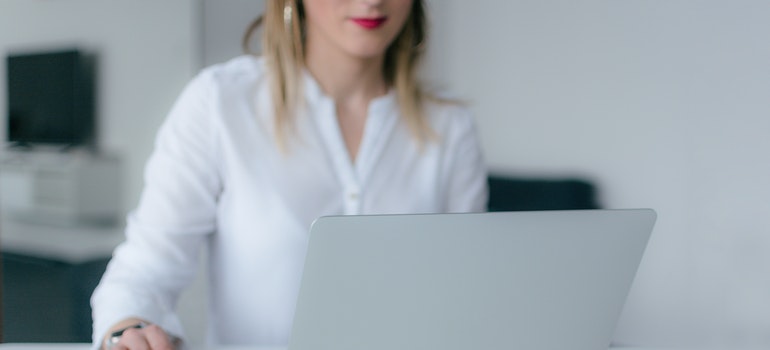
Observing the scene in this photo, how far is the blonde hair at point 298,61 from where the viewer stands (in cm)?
139

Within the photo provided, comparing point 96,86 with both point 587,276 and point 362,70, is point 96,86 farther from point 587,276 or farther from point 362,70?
point 587,276

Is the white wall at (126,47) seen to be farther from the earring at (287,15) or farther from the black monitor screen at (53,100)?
the earring at (287,15)

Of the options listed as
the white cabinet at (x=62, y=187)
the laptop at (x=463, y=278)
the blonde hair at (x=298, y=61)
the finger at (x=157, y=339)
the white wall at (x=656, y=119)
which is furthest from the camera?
the white cabinet at (x=62, y=187)

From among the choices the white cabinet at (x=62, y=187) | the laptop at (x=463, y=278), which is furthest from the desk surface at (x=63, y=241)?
the laptop at (x=463, y=278)

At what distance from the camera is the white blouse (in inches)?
49.7

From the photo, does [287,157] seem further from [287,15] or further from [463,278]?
[463,278]

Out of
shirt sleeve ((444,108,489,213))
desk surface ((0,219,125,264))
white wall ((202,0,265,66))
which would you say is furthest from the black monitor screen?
shirt sleeve ((444,108,489,213))

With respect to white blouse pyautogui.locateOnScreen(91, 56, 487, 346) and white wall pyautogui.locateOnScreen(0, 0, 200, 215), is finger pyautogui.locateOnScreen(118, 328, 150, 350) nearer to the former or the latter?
white blouse pyautogui.locateOnScreen(91, 56, 487, 346)

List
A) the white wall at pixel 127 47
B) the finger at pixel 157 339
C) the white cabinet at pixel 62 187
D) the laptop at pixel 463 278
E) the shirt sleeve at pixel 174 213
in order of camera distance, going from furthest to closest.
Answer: the white cabinet at pixel 62 187 → the white wall at pixel 127 47 → the shirt sleeve at pixel 174 213 → the finger at pixel 157 339 → the laptop at pixel 463 278

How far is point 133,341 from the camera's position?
878mm

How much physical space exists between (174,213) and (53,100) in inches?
120

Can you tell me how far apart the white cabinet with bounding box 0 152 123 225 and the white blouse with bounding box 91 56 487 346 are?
2696mm

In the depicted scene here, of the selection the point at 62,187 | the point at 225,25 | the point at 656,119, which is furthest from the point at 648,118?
the point at 62,187

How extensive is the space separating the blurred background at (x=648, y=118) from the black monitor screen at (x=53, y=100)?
29.6 inches
